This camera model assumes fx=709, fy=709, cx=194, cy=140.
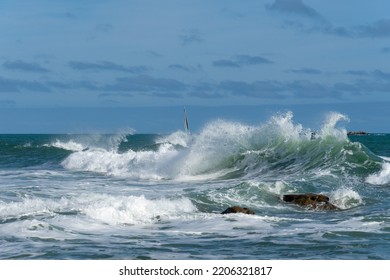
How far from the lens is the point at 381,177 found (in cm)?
2066

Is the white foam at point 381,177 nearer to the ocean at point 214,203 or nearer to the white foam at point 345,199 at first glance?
the ocean at point 214,203

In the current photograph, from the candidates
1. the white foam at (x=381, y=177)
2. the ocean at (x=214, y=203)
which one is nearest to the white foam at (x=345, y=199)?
the ocean at (x=214, y=203)

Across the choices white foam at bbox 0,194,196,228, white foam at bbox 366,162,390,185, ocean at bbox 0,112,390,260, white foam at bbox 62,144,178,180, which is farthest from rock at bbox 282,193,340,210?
white foam at bbox 62,144,178,180

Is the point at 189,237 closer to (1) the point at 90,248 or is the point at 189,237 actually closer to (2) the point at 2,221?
(1) the point at 90,248

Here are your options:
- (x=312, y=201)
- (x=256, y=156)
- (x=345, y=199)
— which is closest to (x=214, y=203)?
(x=312, y=201)

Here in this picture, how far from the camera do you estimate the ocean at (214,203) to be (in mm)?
10164

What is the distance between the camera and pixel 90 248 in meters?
10.1

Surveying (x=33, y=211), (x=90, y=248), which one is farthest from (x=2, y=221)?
(x=90, y=248)

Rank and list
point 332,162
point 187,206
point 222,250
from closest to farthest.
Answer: point 222,250 < point 187,206 < point 332,162

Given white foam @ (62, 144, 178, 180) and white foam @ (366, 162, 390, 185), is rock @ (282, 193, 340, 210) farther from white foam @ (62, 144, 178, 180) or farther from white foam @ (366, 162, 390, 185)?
white foam @ (62, 144, 178, 180)

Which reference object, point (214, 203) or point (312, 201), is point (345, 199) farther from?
point (214, 203)

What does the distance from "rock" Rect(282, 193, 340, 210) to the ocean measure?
0.26 metres

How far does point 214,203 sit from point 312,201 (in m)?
2.18
